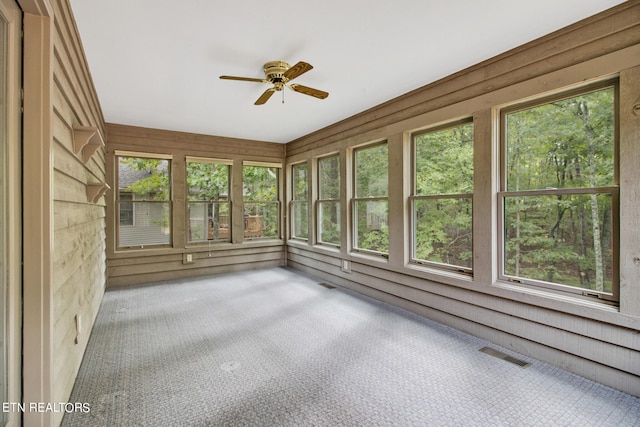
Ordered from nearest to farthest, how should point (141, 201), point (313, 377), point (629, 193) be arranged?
point (629, 193) < point (313, 377) < point (141, 201)

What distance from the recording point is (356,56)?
272 cm

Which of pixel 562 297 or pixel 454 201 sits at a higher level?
pixel 454 201

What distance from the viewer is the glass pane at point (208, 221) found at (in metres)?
5.48

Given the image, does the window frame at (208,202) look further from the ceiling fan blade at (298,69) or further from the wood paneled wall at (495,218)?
the ceiling fan blade at (298,69)

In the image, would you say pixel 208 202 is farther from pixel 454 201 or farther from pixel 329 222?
pixel 454 201

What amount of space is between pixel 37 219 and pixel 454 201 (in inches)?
131

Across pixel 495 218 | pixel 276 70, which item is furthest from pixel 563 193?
pixel 276 70

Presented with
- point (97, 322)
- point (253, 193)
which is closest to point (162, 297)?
point (97, 322)

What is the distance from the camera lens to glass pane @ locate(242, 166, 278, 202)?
598 centimetres

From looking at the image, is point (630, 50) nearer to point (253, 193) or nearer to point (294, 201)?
point (294, 201)

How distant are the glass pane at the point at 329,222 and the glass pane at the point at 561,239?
268 cm

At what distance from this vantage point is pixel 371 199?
167 inches

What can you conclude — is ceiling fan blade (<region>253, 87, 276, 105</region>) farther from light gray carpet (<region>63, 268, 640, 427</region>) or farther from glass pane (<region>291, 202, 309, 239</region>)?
glass pane (<region>291, 202, 309, 239</region>)

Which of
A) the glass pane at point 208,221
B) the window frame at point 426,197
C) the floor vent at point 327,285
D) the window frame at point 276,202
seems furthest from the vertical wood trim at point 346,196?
the glass pane at point 208,221
